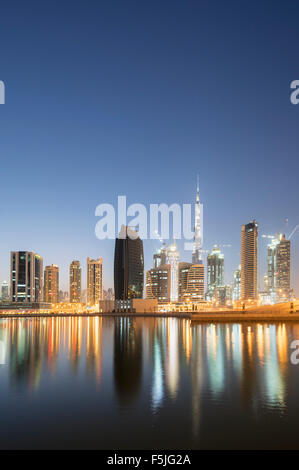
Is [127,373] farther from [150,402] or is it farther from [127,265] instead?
[127,265]

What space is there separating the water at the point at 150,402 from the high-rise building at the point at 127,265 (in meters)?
160

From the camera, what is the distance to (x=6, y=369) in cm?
2400

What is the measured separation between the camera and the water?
11.9 meters

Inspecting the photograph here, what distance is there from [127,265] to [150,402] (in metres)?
175

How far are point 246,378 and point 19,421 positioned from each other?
11.6 meters

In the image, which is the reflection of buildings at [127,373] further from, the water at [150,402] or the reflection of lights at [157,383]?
the reflection of lights at [157,383]

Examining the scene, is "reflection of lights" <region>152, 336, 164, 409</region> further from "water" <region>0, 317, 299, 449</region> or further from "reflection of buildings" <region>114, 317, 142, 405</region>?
"reflection of buildings" <region>114, 317, 142, 405</region>

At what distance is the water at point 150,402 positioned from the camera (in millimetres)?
11922

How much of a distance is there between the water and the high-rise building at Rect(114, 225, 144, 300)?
160 metres

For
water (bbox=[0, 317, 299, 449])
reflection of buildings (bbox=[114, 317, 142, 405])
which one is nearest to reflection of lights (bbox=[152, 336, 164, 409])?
water (bbox=[0, 317, 299, 449])

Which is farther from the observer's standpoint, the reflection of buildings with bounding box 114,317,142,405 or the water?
the reflection of buildings with bounding box 114,317,142,405

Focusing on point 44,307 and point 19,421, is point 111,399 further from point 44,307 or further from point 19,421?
point 44,307

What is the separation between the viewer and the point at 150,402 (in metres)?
15.9

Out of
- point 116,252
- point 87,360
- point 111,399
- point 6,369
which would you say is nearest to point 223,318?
point 87,360
